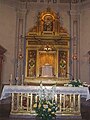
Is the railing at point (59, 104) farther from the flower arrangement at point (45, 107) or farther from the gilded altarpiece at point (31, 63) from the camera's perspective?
the gilded altarpiece at point (31, 63)

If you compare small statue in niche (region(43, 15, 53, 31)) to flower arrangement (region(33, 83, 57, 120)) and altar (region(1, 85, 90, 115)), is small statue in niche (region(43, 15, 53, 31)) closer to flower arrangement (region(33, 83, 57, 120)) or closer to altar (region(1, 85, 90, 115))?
altar (region(1, 85, 90, 115))

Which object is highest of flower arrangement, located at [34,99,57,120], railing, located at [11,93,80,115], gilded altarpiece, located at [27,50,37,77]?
gilded altarpiece, located at [27,50,37,77]

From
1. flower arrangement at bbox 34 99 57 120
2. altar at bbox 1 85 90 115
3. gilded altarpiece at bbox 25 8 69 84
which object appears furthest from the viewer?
gilded altarpiece at bbox 25 8 69 84

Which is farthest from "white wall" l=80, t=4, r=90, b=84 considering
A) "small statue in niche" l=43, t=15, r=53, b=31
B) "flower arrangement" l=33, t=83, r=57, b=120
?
"flower arrangement" l=33, t=83, r=57, b=120

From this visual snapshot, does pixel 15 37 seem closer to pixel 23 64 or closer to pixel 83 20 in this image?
pixel 23 64

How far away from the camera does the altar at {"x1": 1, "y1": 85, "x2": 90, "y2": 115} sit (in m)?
7.91

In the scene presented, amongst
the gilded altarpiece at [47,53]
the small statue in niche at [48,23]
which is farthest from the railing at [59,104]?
the small statue in niche at [48,23]

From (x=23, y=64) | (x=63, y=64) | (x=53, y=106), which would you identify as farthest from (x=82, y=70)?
(x=53, y=106)

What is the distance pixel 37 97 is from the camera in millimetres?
7863

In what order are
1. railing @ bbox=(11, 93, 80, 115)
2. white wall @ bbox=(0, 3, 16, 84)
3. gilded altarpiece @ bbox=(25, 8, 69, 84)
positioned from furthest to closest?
gilded altarpiece @ bbox=(25, 8, 69, 84) < white wall @ bbox=(0, 3, 16, 84) < railing @ bbox=(11, 93, 80, 115)

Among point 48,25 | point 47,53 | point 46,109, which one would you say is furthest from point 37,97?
point 48,25

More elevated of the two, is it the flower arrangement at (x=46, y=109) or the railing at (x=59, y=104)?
the flower arrangement at (x=46, y=109)

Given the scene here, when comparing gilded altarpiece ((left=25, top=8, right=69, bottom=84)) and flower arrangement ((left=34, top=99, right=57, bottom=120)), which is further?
gilded altarpiece ((left=25, top=8, right=69, bottom=84))

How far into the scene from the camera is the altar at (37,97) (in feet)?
26.0
